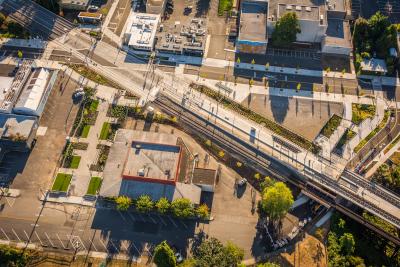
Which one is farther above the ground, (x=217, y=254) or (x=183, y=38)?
(x=183, y=38)

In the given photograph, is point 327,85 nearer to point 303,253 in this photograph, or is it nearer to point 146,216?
point 303,253

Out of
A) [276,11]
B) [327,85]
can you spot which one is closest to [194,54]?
[276,11]

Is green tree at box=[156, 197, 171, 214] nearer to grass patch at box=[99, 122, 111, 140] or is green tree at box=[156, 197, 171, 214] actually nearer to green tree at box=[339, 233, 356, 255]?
grass patch at box=[99, 122, 111, 140]

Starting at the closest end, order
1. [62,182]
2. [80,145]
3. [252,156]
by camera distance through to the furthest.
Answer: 1. [62,182]
2. [252,156]
3. [80,145]

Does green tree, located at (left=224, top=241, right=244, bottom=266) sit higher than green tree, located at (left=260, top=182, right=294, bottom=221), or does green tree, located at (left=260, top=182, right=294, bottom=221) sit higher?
green tree, located at (left=260, top=182, right=294, bottom=221)

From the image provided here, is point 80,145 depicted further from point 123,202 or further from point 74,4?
point 74,4

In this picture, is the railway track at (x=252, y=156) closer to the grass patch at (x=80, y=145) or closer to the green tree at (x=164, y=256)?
the grass patch at (x=80, y=145)

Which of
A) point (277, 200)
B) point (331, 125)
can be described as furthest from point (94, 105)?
point (331, 125)

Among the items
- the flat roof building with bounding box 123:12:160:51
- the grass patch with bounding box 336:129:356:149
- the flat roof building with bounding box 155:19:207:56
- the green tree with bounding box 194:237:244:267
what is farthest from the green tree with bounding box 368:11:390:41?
the green tree with bounding box 194:237:244:267
